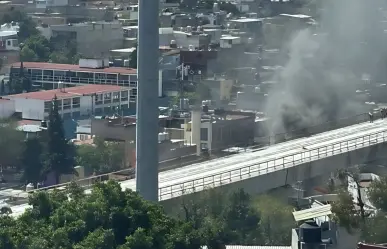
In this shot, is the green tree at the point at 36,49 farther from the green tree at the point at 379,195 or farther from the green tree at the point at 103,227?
the green tree at the point at 103,227

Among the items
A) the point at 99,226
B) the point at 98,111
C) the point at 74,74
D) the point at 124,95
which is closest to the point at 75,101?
the point at 98,111

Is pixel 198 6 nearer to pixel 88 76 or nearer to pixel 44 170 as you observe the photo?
pixel 88 76

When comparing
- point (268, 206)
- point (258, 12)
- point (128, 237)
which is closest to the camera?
point (128, 237)

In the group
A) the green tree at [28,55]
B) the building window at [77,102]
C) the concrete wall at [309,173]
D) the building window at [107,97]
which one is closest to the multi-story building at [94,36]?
the green tree at [28,55]

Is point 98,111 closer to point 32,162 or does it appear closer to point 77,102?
point 77,102

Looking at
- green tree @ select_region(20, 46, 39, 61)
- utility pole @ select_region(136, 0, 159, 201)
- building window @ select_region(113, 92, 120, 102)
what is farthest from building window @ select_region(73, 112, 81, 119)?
utility pole @ select_region(136, 0, 159, 201)

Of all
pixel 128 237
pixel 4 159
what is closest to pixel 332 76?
pixel 4 159

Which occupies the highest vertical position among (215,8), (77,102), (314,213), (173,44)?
(314,213)
